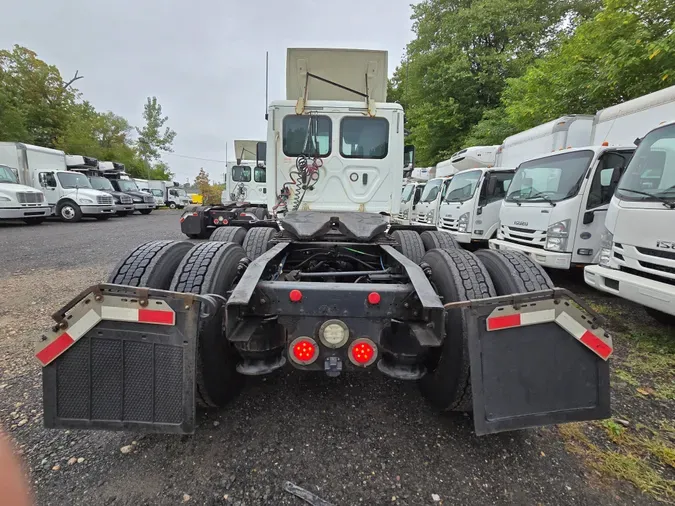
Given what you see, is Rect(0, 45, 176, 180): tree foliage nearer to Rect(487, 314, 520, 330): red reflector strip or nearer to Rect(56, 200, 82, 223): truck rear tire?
Rect(56, 200, 82, 223): truck rear tire

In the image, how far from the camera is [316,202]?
186 inches

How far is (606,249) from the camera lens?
12.6ft

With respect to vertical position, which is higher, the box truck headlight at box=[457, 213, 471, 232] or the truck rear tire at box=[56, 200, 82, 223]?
the box truck headlight at box=[457, 213, 471, 232]

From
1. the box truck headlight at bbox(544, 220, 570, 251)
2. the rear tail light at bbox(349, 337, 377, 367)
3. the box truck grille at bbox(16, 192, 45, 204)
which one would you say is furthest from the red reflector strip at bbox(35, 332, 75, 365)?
the box truck grille at bbox(16, 192, 45, 204)

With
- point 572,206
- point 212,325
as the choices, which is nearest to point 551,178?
point 572,206

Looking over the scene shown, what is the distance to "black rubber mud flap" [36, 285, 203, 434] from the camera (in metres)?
1.53

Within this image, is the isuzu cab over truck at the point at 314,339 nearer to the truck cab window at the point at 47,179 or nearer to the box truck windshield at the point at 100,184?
the truck cab window at the point at 47,179

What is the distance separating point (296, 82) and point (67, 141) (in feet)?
118

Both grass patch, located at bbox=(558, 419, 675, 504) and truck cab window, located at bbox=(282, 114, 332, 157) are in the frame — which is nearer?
grass patch, located at bbox=(558, 419, 675, 504)

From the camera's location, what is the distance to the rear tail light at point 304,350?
1767 millimetres

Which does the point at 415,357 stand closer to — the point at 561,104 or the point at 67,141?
the point at 561,104

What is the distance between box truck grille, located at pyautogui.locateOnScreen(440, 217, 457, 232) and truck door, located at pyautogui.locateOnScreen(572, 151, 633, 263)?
12.0 feet

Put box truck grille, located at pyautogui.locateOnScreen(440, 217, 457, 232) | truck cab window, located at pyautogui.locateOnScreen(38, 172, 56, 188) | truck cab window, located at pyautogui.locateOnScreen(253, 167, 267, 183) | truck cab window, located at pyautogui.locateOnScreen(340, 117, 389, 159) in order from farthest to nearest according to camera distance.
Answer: truck cab window, located at pyautogui.locateOnScreen(38, 172, 56, 188) → truck cab window, located at pyautogui.locateOnScreen(253, 167, 267, 183) → box truck grille, located at pyautogui.locateOnScreen(440, 217, 457, 232) → truck cab window, located at pyautogui.locateOnScreen(340, 117, 389, 159)

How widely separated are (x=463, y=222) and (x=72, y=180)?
17.5 meters
